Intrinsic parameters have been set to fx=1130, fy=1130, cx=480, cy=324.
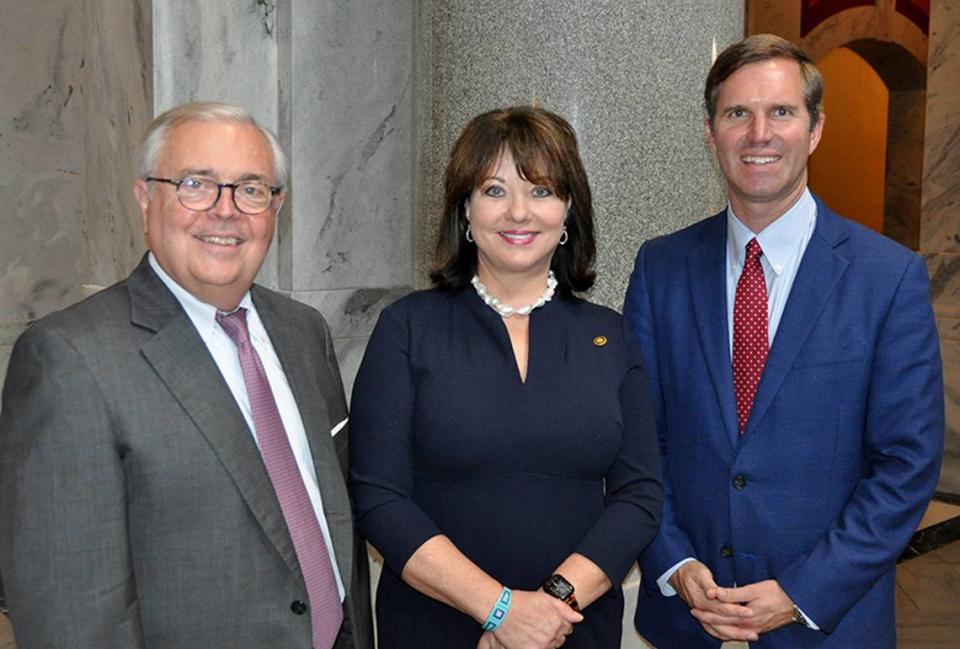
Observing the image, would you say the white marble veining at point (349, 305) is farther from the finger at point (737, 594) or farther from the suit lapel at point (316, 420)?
the finger at point (737, 594)

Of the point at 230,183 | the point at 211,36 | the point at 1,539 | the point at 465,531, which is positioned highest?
the point at 211,36

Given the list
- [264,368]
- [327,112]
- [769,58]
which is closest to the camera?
[264,368]

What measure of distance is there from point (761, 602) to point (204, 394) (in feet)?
4.20

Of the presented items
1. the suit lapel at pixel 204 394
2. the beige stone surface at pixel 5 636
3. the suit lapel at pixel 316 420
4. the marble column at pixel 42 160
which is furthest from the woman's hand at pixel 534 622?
the marble column at pixel 42 160

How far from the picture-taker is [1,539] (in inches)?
72.7

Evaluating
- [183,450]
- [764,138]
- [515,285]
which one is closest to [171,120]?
[183,450]

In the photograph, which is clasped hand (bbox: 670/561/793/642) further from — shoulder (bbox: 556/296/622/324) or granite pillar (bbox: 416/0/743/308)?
granite pillar (bbox: 416/0/743/308)

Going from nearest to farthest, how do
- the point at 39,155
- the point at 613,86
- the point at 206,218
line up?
the point at 206,218 < the point at 613,86 < the point at 39,155

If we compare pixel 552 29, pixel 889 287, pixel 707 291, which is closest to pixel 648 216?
pixel 552 29

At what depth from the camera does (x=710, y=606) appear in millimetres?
2504

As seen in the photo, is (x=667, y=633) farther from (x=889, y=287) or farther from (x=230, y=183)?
(x=230, y=183)

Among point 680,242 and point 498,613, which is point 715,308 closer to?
point 680,242

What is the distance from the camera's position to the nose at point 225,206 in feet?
6.74

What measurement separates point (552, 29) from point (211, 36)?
1.19 meters
